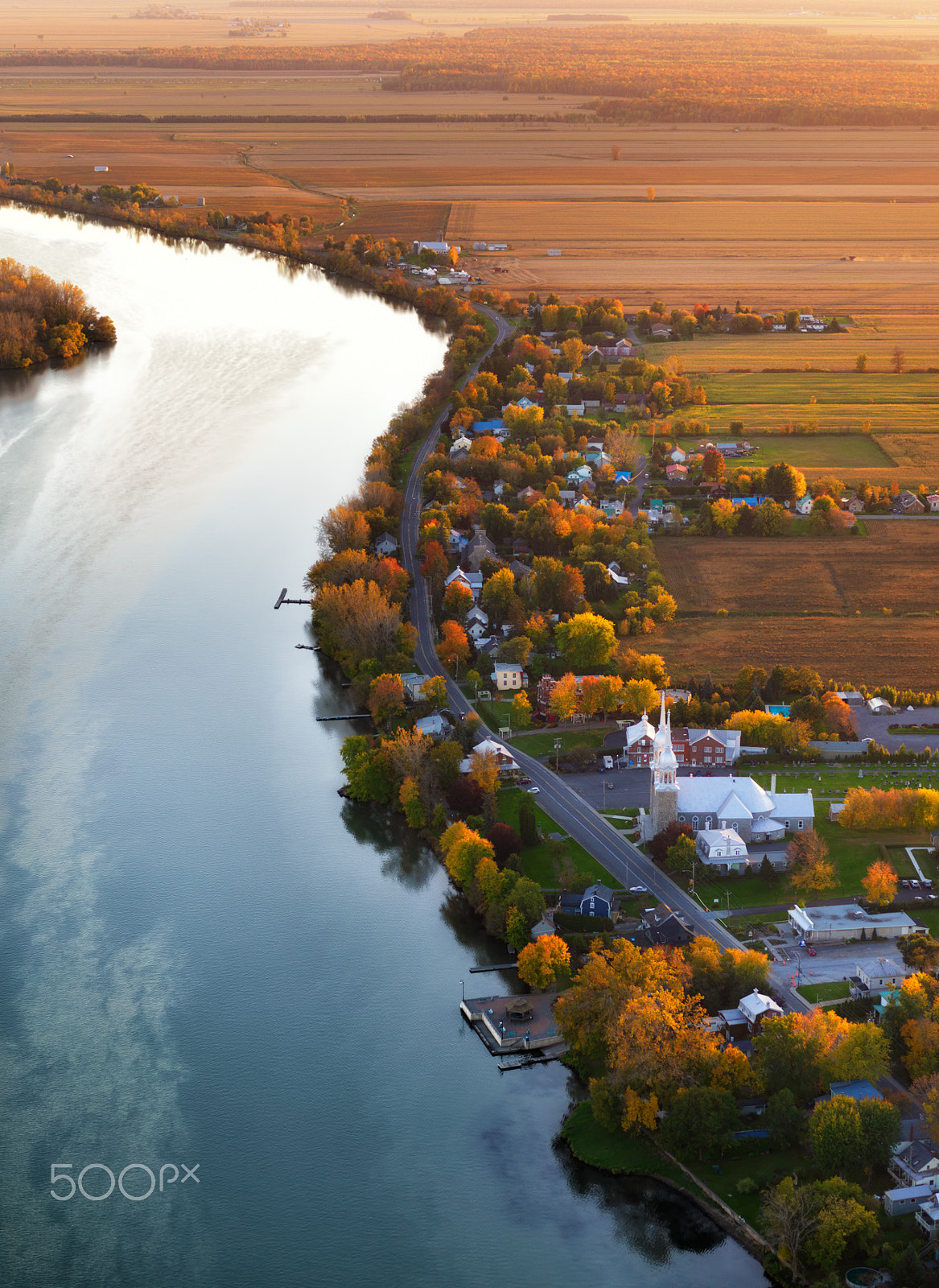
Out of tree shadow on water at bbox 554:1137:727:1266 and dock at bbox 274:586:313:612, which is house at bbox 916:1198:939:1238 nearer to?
tree shadow on water at bbox 554:1137:727:1266

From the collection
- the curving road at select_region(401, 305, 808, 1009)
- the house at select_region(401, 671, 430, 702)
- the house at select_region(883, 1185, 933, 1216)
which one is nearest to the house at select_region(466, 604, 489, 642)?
→ the curving road at select_region(401, 305, 808, 1009)

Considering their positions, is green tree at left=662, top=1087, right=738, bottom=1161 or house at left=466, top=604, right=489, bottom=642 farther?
house at left=466, top=604, right=489, bottom=642

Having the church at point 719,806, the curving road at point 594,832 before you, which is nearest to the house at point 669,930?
the curving road at point 594,832

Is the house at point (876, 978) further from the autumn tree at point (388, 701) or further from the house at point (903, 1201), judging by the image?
the autumn tree at point (388, 701)

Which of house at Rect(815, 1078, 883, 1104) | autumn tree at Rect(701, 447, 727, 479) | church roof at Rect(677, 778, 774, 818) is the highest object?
autumn tree at Rect(701, 447, 727, 479)

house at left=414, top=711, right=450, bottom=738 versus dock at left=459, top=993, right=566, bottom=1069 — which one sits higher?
house at left=414, top=711, right=450, bottom=738

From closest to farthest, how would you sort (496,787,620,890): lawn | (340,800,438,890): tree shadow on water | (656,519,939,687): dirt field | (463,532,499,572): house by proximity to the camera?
(496,787,620,890): lawn → (340,800,438,890): tree shadow on water → (656,519,939,687): dirt field → (463,532,499,572): house

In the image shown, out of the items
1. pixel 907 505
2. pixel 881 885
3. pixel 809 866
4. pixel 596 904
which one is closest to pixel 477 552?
pixel 907 505
